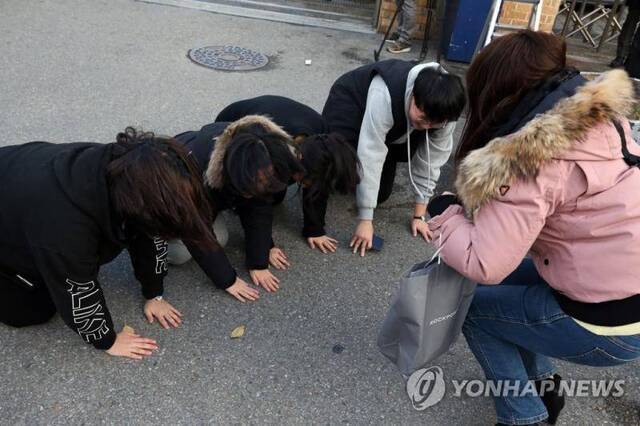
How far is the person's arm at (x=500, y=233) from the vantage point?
4.26ft

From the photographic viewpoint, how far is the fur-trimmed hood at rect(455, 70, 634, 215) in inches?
49.6

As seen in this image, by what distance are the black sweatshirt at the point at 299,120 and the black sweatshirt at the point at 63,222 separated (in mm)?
984

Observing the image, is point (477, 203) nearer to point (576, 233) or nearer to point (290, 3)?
point (576, 233)

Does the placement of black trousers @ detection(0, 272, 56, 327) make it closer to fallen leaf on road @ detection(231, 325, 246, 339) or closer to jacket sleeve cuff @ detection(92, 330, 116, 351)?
jacket sleeve cuff @ detection(92, 330, 116, 351)

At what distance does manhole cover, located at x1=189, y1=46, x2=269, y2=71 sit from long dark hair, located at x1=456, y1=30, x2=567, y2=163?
3585 millimetres

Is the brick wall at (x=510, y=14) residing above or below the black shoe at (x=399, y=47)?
above

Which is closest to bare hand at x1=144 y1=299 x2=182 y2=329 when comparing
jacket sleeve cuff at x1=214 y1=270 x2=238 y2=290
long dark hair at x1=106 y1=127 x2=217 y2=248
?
jacket sleeve cuff at x1=214 y1=270 x2=238 y2=290

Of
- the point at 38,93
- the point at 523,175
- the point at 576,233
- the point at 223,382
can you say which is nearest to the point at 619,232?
the point at 576,233

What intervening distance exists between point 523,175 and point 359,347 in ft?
3.91

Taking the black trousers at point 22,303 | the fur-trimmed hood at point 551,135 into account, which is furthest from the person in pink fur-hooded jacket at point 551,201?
the black trousers at point 22,303

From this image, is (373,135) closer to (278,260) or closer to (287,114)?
(287,114)

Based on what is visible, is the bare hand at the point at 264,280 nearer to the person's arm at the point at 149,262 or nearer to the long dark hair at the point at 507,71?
the person's arm at the point at 149,262

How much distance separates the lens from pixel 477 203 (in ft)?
4.54

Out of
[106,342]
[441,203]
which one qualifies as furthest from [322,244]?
[106,342]
